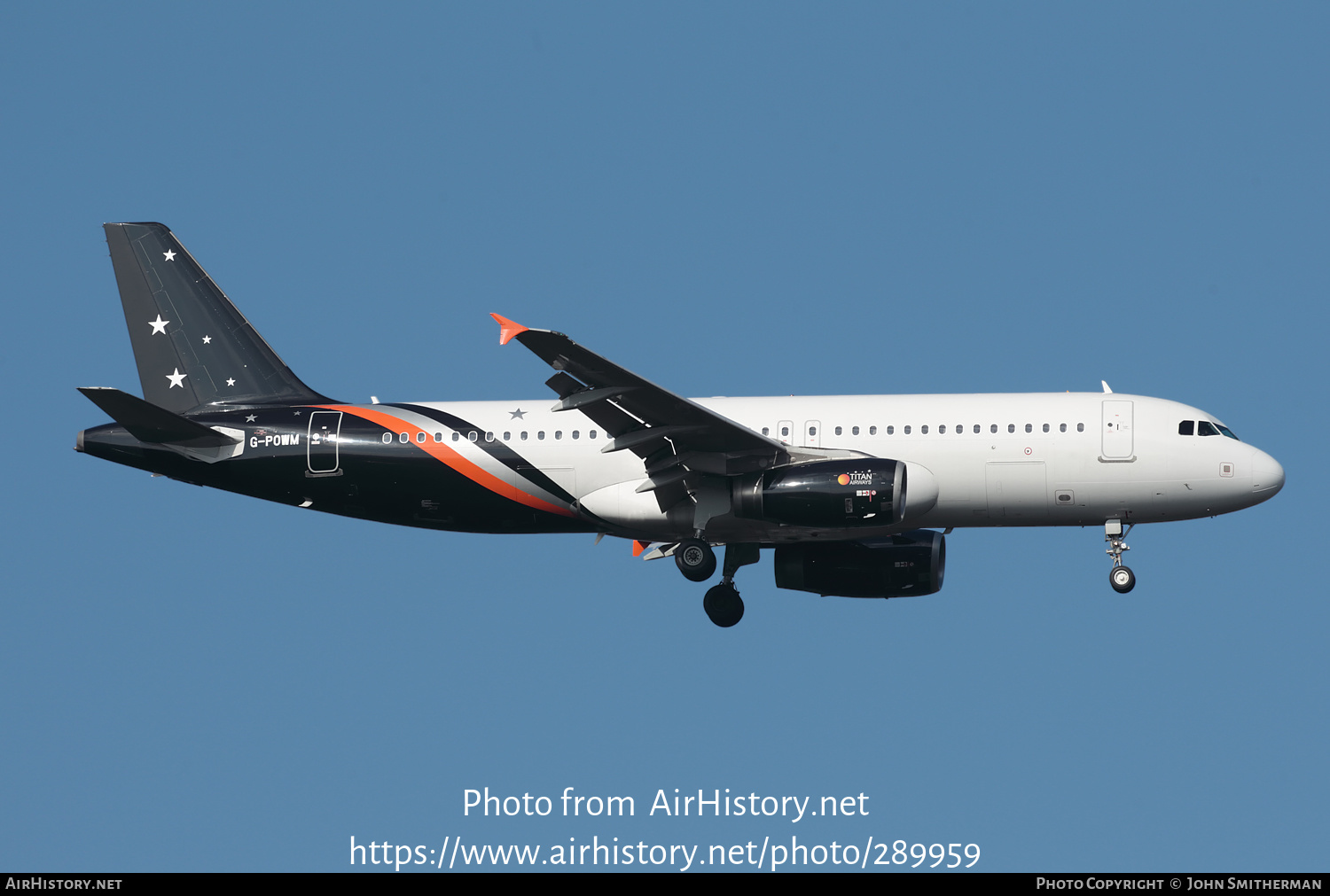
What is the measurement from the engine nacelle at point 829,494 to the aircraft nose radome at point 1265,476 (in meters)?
8.54

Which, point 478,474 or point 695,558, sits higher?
point 478,474

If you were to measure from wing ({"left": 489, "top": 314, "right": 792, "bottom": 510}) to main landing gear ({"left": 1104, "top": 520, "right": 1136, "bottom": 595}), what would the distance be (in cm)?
818

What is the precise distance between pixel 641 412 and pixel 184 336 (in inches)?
553

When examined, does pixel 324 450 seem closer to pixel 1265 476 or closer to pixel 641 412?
pixel 641 412

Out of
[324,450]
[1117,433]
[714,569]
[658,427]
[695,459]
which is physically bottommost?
[714,569]

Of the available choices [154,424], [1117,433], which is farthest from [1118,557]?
[154,424]

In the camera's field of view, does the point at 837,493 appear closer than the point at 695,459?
Yes

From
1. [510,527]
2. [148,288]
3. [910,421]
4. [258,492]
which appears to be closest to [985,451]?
[910,421]

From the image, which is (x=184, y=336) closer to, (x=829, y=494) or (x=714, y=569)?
(x=714, y=569)

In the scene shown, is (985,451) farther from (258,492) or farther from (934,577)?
(258,492)

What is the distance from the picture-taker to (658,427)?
40.0m

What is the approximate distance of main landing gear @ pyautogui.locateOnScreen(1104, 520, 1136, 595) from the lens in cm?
4112

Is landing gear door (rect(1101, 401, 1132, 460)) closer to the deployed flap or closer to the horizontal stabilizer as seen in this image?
the deployed flap

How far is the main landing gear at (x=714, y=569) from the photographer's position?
139 feet
